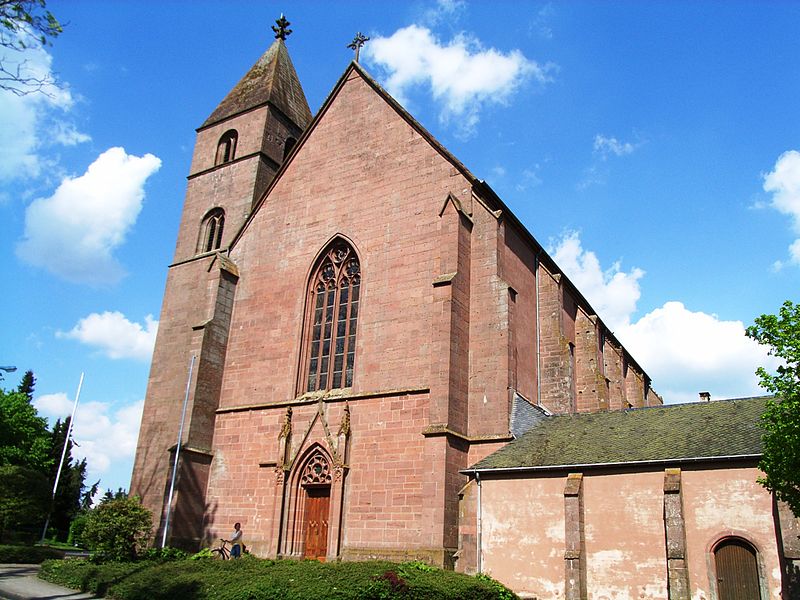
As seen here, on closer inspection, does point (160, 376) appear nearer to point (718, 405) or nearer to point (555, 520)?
point (555, 520)

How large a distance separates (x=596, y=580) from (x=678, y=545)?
2.19 meters

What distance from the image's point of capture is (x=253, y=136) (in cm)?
3238

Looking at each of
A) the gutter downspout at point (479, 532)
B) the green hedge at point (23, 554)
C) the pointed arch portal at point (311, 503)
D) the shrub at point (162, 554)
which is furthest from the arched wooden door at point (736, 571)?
the green hedge at point (23, 554)

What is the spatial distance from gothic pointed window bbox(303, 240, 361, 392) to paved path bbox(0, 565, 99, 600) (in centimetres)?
920

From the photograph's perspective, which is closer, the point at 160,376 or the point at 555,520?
the point at 555,520

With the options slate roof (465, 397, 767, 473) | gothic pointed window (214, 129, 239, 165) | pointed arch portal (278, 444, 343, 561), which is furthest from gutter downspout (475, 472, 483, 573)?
gothic pointed window (214, 129, 239, 165)

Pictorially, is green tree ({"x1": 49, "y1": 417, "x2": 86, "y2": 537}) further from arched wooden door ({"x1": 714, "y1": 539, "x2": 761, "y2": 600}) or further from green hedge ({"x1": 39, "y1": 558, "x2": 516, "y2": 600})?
arched wooden door ({"x1": 714, "y1": 539, "x2": 761, "y2": 600})

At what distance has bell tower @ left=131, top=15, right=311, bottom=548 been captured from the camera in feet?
75.9

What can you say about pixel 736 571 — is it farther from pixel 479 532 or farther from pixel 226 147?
pixel 226 147

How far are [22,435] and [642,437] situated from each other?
45821mm

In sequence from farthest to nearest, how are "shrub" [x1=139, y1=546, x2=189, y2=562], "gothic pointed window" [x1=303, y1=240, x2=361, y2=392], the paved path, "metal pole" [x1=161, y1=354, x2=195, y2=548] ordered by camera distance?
"gothic pointed window" [x1=303, y1=240, x2=361, y2=392] < "metal pole" [x1=161, y1=354, x2=195, y2=548] < "shrub" [x1=139, y1=546, x2=189, y2=562] < the paved path

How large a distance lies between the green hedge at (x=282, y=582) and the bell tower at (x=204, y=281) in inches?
185

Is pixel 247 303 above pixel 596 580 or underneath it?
above

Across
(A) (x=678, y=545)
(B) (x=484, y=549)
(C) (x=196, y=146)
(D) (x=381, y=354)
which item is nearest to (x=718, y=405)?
(A) (x=678, y=545)
